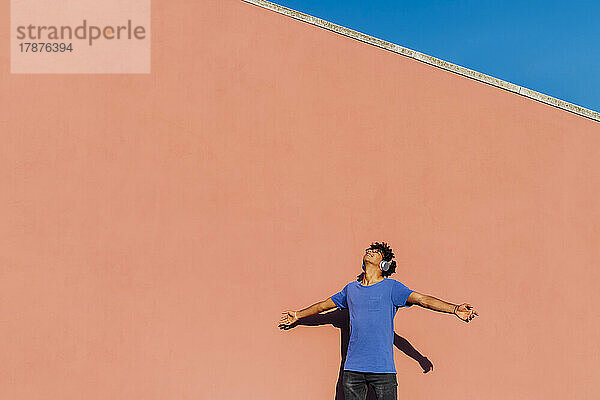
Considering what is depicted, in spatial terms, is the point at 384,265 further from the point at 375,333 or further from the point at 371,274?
the point at 375,333

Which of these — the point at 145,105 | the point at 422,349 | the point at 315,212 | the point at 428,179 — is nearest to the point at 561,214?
the point at 428,179

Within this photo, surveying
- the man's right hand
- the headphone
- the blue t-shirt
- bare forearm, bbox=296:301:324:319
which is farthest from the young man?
the man's right hand

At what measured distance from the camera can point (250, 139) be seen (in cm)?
448

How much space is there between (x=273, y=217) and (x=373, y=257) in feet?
2.58

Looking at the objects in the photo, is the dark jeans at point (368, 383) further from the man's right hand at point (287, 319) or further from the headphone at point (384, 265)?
the headphone at point (384, 265)

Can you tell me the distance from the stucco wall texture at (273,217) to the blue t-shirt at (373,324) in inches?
17.9

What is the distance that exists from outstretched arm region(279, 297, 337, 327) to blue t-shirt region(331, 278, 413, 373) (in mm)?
186

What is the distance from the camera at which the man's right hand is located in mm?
4316

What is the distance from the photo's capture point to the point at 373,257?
164 inches

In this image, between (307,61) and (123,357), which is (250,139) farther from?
(123,357)

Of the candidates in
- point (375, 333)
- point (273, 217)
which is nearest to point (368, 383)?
point (375, 333)

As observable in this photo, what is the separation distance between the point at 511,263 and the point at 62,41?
3.66 m

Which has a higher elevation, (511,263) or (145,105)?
(145,105)

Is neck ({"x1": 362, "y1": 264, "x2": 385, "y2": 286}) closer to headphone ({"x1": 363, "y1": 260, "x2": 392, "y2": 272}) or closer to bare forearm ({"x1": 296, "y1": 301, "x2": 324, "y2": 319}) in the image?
headphone ({"x1": 363, "y1": 260, "x2": 392, "y2": 272})
